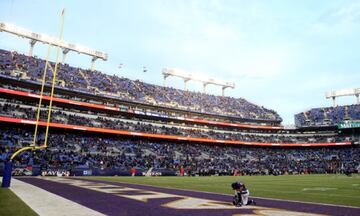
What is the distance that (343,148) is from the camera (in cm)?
7250

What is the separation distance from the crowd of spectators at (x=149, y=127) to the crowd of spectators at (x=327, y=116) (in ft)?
11.2

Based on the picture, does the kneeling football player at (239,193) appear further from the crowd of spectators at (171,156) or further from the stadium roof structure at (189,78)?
the stadium roof structure at (189,78)

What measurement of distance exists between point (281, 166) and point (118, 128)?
33550mm

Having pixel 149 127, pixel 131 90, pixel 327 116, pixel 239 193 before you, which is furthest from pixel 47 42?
pixel 327 116

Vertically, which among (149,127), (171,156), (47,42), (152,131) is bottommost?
(171,156)

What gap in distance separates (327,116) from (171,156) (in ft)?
160

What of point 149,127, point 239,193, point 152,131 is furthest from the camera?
point 149,127

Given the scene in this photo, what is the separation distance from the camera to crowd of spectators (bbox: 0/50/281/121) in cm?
4962

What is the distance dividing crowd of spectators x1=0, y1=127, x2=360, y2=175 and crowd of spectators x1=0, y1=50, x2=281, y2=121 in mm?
8759

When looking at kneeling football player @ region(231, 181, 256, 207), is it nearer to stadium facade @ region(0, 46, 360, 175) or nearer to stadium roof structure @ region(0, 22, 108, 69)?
stadium facade @ region(0, 46, 360, 175)

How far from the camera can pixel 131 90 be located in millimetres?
62562

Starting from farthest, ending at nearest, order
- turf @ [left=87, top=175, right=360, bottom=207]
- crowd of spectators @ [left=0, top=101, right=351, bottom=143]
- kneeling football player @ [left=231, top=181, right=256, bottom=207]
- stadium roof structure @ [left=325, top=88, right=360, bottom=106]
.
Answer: stadium roof structure @ [left=325, top=88, right=360, bottom=106], crowd of spectators @ [left=0, top=101, right=351, bottom=143], turf @ [left=87, top=175, right=360, bottom=207], kneeling football player @ [left=231, top=181, right=256, bottom=207]

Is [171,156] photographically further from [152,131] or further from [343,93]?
[343,93]

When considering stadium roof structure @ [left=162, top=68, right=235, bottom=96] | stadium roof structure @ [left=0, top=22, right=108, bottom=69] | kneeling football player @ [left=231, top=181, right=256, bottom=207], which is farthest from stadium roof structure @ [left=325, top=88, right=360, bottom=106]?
kneeling football player @ [left=231, top=181, right=256, bottom=207]
